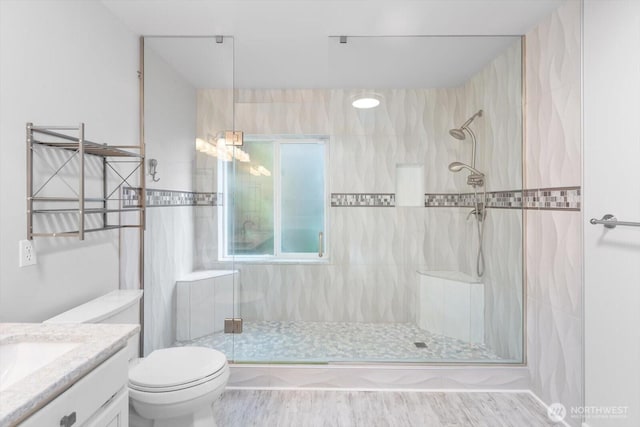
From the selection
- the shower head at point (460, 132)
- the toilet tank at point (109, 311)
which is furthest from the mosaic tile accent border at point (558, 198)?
the toilet tank at point (109, 311)

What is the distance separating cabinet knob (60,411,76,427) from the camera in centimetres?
90

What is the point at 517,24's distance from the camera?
2.30 meters

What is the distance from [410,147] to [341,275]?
115 centimetres

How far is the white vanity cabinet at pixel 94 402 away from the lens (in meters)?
0.86

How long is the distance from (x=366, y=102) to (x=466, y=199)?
107cm

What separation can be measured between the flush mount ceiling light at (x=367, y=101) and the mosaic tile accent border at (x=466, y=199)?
26.7 inches

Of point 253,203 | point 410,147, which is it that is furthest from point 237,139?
point 410,147

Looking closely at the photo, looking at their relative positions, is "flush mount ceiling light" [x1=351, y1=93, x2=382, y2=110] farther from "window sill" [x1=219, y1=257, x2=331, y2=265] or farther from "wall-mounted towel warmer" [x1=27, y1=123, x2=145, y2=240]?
"wall-mounted towel warmer" [x1=27, y1=123, x2=145, y2=240]

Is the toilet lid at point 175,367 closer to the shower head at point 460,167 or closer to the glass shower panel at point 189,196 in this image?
the glass shower panel at point 189,196

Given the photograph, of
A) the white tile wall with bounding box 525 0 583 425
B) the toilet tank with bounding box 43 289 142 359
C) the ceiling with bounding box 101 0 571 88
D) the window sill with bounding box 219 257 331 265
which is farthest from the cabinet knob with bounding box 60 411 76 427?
the white tile wall with bounding box 525 0 583 425

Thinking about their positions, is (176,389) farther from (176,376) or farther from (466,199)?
(466,199)

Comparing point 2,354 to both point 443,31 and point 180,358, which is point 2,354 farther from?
point 443,31

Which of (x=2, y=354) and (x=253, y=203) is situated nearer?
(x=2, y=354)

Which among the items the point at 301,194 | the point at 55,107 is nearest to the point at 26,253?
the point at 55,107
